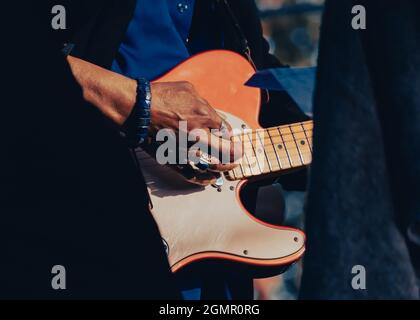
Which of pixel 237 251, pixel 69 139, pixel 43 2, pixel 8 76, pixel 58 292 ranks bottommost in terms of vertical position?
pixel 237 251

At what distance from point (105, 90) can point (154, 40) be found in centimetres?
38

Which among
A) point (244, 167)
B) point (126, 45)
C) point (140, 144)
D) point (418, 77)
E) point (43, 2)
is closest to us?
point (418, 77)

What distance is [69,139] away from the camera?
3.90 feet

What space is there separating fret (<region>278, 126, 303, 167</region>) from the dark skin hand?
254 millimetres

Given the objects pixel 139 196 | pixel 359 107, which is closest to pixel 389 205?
pixel 359 107

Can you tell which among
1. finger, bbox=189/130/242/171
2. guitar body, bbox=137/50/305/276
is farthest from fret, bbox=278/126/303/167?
finger, bbox=189/130/242/171

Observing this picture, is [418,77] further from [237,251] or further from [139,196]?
[237,251]

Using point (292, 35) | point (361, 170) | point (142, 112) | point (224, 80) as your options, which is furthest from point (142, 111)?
point (292, 35)

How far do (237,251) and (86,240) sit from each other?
705 mm

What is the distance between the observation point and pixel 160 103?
61.4 inches

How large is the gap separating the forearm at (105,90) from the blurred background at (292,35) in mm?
2731

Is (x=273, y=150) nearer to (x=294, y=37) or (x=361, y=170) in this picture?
(x=361, y=170)

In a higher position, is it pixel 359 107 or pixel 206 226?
pixel 359 107

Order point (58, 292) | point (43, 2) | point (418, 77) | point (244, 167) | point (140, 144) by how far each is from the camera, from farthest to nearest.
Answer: point (244, 167)
point (140, 144)
point (43, 2)
point (58, 292)
point (418, 77)
